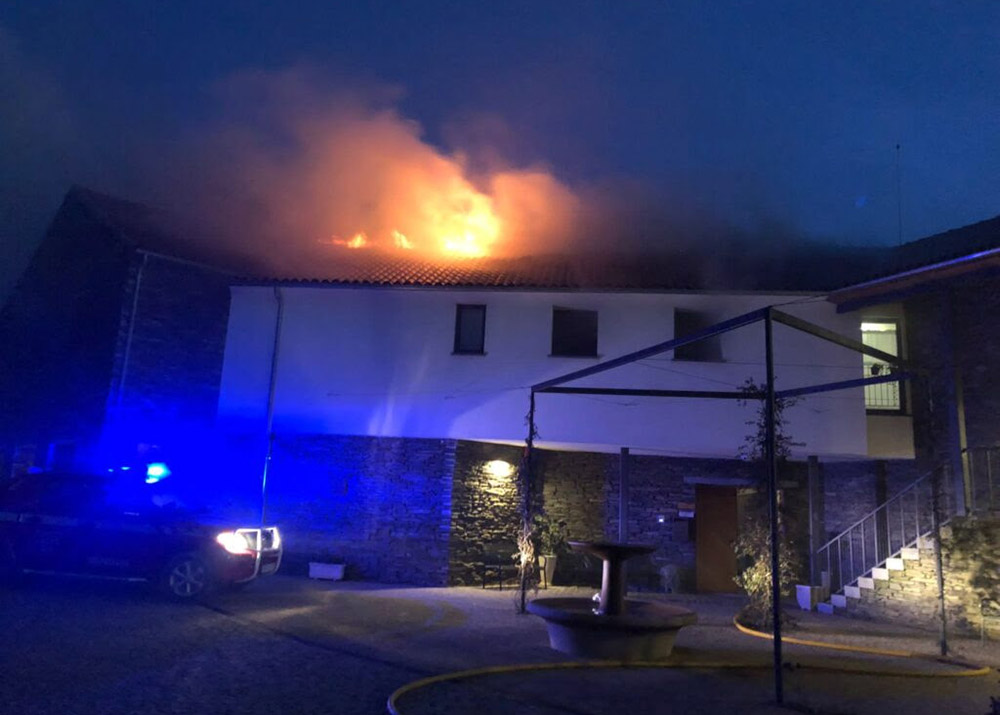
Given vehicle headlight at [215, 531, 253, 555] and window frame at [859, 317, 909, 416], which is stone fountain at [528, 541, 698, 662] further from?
window frame at [859, 317, 909, 416]

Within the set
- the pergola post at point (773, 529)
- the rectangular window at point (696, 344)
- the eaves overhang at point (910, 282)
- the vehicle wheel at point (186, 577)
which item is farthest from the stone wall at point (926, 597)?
the vehicle wheel at point (186, 577)

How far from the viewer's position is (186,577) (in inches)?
442

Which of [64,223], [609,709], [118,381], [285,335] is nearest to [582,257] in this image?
[285,335]

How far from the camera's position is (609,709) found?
6336mm

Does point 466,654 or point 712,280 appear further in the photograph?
point 712,280

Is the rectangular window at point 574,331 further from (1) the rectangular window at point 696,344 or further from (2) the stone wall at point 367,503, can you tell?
(2) the stone wall at point 367,503

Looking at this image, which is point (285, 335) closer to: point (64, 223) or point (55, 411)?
point (55, 411)

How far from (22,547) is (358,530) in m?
6.06

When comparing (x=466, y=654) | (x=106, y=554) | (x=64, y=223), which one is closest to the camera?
(x=466, y=654)

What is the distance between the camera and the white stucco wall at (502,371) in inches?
591

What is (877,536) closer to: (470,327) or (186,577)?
(470,327)

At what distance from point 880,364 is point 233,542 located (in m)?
12.6

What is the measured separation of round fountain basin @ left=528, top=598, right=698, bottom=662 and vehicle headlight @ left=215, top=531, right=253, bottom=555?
16.9 ft

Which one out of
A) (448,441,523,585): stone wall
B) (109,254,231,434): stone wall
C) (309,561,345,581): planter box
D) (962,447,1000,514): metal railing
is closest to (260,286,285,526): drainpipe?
(309,561,345,581): planter box
